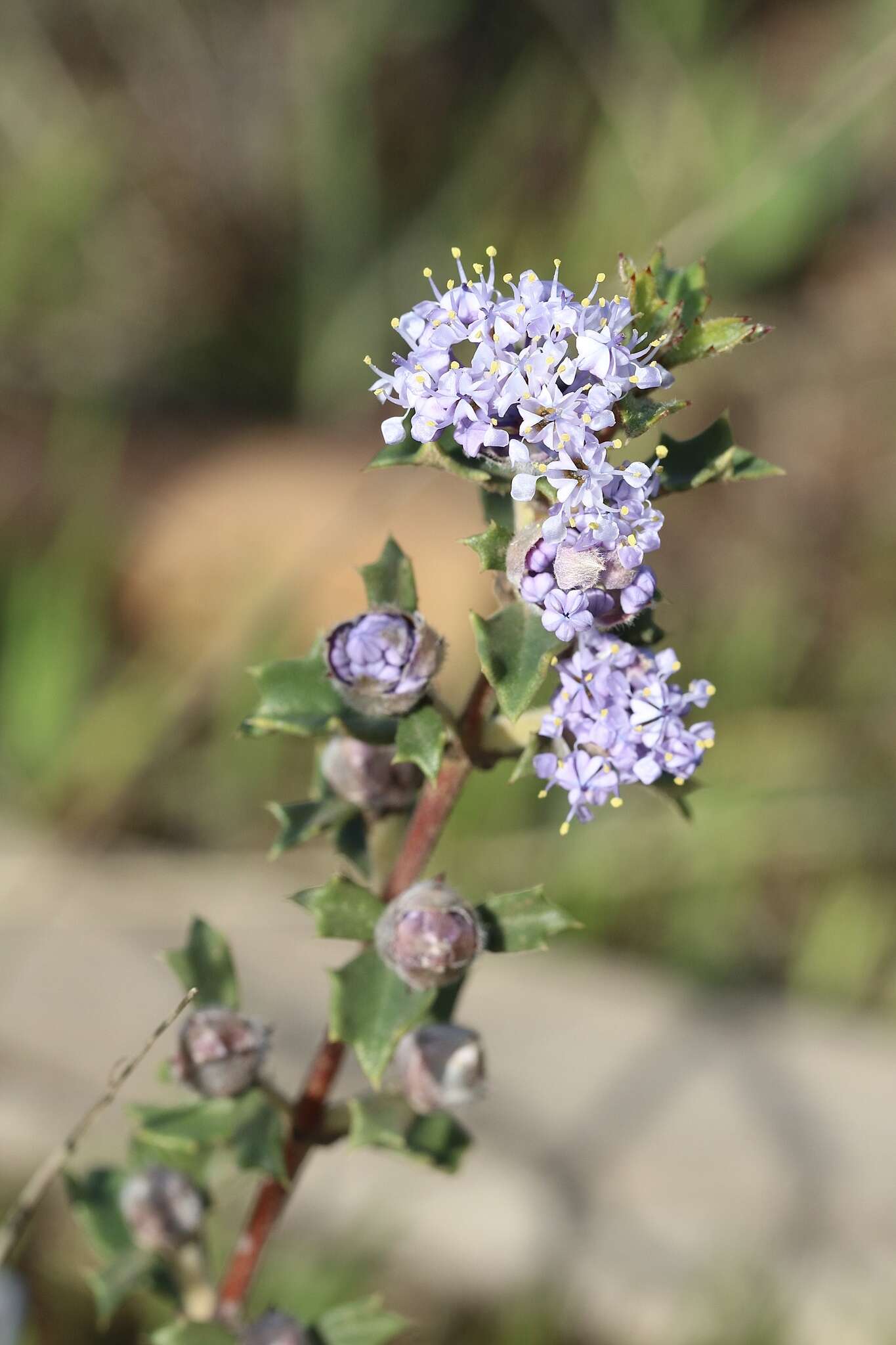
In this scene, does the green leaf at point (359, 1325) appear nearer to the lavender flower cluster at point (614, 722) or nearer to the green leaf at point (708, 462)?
the lavender flower cluster at point (614, 722)

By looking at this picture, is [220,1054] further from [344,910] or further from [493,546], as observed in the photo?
[493,546]

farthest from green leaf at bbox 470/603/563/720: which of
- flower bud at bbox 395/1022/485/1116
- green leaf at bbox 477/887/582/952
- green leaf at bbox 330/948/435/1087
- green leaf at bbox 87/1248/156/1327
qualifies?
green leaf at bbox 87/1248/156/1327

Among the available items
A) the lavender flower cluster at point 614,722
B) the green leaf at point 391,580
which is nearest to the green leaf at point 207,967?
the green leaf at point 391,580

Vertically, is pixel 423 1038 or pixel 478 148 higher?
pixel 478 148

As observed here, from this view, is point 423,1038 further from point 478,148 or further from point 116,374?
point 478,148

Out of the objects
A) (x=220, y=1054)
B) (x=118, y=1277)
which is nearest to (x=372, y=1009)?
(x=220, y=1054)

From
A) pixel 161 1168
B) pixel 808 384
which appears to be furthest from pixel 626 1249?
pixel 808 384

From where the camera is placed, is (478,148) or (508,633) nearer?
(508,633)
